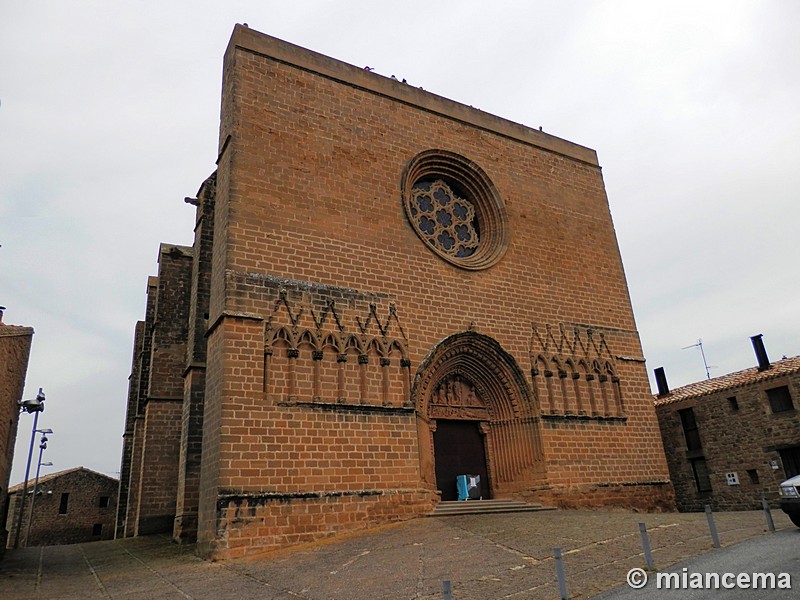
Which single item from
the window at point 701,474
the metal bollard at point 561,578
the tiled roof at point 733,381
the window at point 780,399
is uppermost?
the tiled roof at point 733,381

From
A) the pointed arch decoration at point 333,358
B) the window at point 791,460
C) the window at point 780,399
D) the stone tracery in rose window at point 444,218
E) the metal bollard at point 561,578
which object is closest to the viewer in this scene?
the metal bollard at point 561,578

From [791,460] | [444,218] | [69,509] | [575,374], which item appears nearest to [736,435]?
[791,460]

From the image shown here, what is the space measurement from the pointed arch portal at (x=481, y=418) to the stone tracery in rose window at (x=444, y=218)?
253 centimetres

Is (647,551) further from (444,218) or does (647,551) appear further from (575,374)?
(444,218)

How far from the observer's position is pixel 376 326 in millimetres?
11570

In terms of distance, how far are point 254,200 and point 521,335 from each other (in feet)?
22.0

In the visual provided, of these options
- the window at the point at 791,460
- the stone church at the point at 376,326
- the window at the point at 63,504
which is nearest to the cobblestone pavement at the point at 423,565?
the stone church at the point at 376,326

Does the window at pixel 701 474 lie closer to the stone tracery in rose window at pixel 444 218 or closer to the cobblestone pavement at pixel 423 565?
the cobblestone pavement at pixel 423 565

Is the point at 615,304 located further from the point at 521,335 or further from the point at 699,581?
the point at 699,581

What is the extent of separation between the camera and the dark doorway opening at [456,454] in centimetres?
1234

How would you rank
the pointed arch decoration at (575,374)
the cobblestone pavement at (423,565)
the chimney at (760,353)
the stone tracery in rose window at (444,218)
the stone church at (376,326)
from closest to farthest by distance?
the cobblestone pavement at (423,565) → the stone church at (376,326) → the pointed arch decoration at (575,374) → the stone tracery in rose window at (444,218) → the chimney at (760,353)

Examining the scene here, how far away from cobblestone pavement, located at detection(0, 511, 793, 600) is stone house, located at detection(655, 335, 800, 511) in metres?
7.10

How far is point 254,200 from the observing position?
11.1 metres

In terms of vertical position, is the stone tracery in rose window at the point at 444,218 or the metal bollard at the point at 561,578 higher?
the stone tracery in rose window at the point at 444,218
